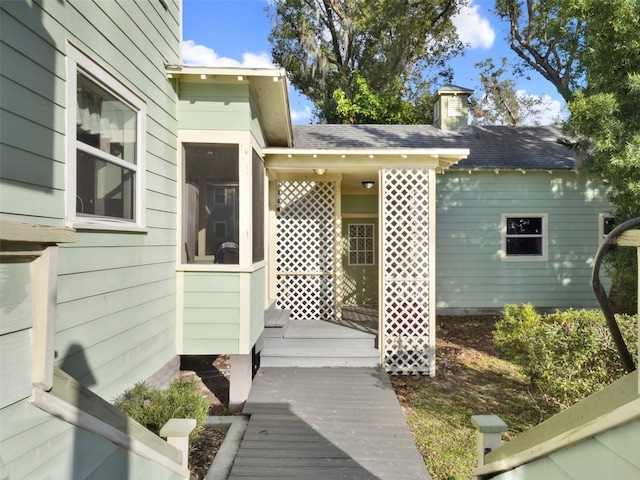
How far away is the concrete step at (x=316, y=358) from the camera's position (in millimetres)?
5785

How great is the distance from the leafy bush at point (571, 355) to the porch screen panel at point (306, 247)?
3.68 m

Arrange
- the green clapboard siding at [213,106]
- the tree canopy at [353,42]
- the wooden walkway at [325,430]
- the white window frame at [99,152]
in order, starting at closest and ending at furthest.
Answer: the white window frame at [99,152], the wooden walkway at [325,430], the green clapboard siding at [213,106], the tree canopy at [353,42]

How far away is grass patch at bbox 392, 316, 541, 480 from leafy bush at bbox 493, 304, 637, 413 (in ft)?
1.71

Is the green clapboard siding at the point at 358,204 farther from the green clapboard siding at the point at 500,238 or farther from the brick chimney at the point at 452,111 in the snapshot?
the brick chimney at the point at 452,111

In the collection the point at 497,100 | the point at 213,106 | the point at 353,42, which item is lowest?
the point at 213,106

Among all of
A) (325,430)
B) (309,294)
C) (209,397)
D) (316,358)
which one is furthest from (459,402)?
(309,294)

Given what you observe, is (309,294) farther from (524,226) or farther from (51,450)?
(51,450)

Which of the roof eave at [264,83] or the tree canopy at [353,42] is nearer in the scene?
the roof eave at [264,83]

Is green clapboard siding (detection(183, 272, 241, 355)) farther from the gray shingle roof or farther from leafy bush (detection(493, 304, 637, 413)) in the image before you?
the gray shingle roof

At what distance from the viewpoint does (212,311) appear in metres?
4.46

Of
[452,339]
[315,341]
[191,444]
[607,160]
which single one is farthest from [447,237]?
[191,444]

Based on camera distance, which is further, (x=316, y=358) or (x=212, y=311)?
(x=316, y=358)

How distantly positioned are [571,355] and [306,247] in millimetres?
4633

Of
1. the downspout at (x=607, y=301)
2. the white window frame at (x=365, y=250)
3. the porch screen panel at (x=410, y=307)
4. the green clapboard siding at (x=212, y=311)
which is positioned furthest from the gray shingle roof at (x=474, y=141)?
the downspout at (x=607, y=301)
